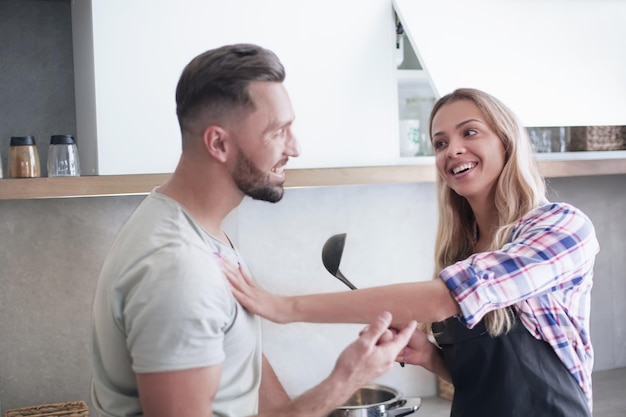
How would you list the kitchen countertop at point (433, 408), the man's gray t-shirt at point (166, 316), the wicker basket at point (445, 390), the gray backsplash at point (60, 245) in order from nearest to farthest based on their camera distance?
1. the man's gray t-shirt at point (166, 316)
2. the gray backsplash at point (60, 245)
3. the kitchen countertop at point (433, 408)
4. the wicker basket at point (445, 390)

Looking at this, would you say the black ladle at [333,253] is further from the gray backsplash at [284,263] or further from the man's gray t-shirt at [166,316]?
the gray backsplash at [284,263]

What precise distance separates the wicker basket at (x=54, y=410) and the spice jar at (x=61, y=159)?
0.61 metres

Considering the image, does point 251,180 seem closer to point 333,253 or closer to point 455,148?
point 333,253

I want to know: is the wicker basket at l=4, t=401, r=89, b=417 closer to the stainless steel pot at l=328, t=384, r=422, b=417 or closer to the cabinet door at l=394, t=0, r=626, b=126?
the stainless steel pot at l=328, t=384, r=422, b=417

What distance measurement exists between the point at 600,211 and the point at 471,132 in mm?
1728

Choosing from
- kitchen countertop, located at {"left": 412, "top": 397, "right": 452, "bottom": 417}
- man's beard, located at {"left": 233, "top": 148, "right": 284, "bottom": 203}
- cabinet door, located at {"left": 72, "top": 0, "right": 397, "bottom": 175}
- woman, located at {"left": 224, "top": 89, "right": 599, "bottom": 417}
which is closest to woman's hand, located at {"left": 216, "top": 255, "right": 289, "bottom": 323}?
woman, located at {"left": 224, "top": 89, "right": 599, "bottom": 417}

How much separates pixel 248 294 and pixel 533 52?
160 centimetres

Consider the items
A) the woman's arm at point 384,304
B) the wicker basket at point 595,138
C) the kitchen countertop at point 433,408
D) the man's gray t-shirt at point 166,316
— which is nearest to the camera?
the man's gray t-shirt at point 166,316

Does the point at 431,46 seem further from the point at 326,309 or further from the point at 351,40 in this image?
the point at 326,309

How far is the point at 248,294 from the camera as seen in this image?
3.84 ft

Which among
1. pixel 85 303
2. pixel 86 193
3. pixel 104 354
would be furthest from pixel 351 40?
pixel 104 354

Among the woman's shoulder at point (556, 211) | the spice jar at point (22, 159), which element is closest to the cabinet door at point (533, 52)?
the woman's shoulder at point (556, 211)

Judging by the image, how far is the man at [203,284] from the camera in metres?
1.02

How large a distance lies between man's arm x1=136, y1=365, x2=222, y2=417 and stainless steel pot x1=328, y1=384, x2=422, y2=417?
1.04 m
